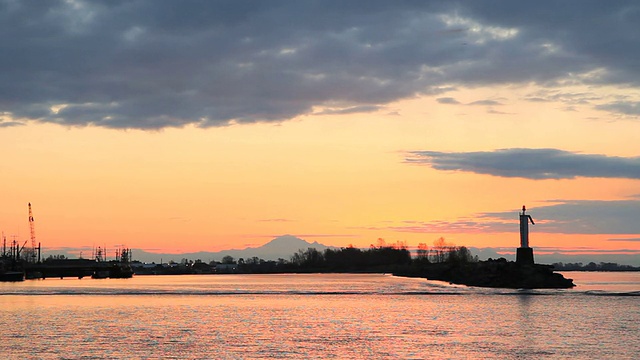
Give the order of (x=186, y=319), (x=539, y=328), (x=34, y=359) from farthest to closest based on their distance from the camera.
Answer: (x=186, y=319) < (x=539, y=328) < (x=34, y=359)

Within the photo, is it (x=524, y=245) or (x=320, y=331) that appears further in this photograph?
(x=524, y=245)

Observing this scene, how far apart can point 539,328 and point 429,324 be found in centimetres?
1124

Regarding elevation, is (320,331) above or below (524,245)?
below

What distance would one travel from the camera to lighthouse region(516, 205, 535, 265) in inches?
6220

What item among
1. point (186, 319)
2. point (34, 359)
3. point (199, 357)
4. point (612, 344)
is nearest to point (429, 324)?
point (612, 344)

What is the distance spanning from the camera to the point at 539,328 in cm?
7900

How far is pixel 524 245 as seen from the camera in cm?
16288

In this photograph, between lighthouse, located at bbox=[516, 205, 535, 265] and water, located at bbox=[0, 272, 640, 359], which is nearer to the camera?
water, located at bbox=[0, 272, 640, 359]

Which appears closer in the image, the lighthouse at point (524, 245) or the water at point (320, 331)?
the water at point (320, 331)

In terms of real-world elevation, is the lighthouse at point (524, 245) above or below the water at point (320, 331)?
above

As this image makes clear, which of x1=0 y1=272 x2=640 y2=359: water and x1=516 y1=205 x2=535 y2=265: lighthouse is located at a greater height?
x1=516 y1=205 x2=535 y2=265: lighthouse

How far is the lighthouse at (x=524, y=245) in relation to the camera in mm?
158000

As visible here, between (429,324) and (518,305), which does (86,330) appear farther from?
(518,305)

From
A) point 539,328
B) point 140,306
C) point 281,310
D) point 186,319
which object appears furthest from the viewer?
point 140,306
